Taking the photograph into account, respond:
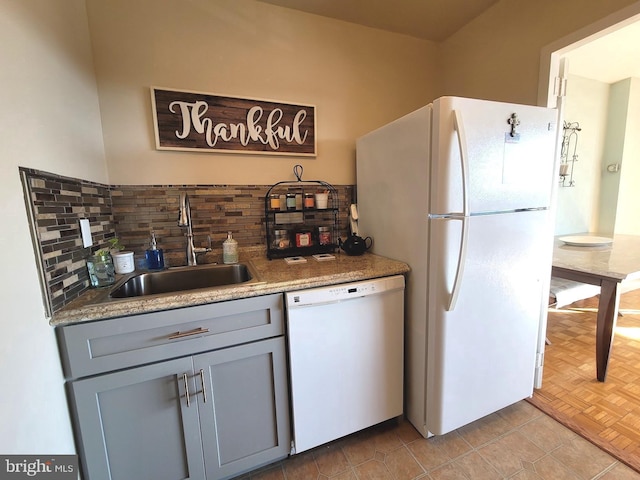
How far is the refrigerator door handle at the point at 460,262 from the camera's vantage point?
1173 mm

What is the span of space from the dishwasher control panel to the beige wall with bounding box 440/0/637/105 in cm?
140

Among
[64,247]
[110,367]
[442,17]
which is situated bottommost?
[110,367]

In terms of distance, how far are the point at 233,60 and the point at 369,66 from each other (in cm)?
99

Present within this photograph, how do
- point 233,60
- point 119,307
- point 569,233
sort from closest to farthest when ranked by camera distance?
point 119,307 < point 233,60 < point 569,233

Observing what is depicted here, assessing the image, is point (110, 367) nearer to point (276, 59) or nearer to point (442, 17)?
point (276, 59)

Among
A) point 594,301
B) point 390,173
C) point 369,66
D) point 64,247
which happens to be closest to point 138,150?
point 64,247

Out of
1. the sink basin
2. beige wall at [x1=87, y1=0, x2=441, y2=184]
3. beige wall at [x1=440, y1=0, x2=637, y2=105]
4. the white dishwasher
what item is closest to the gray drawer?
the white dishwasher

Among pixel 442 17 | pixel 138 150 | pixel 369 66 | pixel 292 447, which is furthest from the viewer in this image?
pixel 369 66

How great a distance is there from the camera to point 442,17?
1.87m

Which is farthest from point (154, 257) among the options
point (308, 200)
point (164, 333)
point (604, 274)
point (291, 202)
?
point (604, 274)

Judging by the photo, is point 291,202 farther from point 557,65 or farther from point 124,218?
point 557,65

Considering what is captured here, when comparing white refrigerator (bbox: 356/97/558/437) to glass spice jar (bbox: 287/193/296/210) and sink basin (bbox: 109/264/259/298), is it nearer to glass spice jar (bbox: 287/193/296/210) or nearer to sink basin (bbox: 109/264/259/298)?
glass spice jar (bbox: 287/193/296/210)

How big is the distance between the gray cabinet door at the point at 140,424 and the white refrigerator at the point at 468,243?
3.70 ft

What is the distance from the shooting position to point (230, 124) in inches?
66.0
